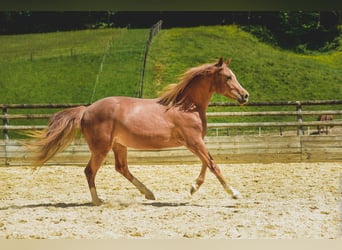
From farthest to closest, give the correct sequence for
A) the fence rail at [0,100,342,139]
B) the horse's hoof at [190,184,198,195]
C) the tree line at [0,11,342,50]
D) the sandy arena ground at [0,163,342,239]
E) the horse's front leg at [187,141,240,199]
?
the fence rail at [0,100,342,139] < the tree line at [0,11,342,50] < the horse's hoof at [190,184,198,195] < the horse's front leg at [187,141,240,199] < the sandy arena ground at [0,163,342,239]

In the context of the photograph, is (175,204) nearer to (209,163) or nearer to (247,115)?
(209,163)

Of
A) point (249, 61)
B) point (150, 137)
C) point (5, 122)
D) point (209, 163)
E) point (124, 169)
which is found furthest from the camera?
point (5, 122)

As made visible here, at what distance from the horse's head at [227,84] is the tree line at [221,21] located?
63cm

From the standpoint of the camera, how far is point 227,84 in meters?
3.79

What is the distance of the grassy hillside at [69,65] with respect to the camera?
4266 mm

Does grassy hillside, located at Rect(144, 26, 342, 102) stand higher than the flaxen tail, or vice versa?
grassy hillside, located at Rect(144, 26, 342, 102)

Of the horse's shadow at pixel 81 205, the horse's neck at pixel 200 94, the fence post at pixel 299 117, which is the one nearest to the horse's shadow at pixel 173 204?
the horse's shadow at pixel 81 205

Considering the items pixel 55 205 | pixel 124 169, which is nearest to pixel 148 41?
pixel 124 169

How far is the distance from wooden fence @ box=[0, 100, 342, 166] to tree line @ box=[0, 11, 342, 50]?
Result: 53 centimetres

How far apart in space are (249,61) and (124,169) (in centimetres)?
132

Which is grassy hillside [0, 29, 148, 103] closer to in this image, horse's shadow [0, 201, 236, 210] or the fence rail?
the fence rail

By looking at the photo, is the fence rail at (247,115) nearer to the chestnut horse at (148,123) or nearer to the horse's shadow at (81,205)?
the chestnut horse at (148,123)

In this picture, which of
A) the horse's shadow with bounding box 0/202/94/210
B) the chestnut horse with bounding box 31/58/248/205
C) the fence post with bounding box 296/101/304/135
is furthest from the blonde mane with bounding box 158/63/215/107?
the fence post with bounding box 296/101/304/135

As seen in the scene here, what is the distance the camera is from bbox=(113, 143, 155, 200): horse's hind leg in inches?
151
